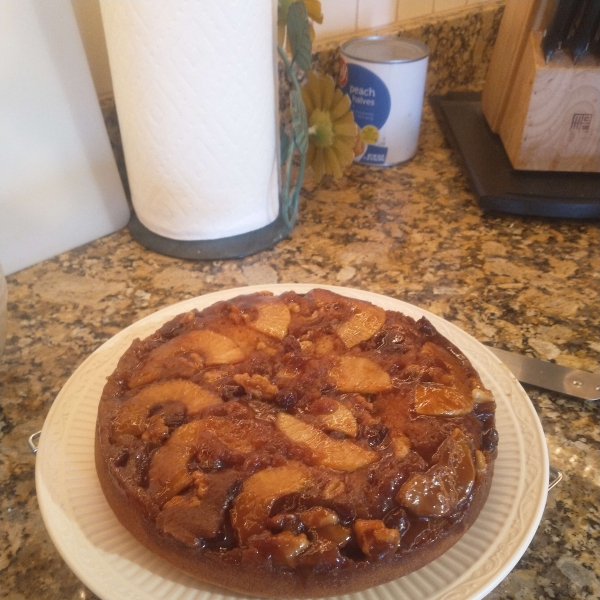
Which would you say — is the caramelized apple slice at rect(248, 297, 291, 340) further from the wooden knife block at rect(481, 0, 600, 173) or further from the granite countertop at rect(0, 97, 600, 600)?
the wooden knife block at rect(481, 0, 600, 173)

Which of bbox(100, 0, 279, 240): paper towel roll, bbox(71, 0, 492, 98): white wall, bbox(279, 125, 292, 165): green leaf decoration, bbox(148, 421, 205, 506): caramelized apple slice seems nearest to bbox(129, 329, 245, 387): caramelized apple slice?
bbox(148, 421, 205, 506): caramelized apple slice

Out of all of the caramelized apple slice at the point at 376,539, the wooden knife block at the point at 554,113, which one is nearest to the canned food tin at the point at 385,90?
the wooden knife block at the point at 554,113

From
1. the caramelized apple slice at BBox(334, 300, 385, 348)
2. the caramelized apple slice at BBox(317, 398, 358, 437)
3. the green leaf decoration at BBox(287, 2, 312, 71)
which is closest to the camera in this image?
the caramelized apple slice at BBox(317, 398, 358, 437)

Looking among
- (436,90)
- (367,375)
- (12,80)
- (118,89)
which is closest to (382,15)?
(436,90)

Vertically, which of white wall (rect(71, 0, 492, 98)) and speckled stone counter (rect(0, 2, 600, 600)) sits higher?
white wall (rect(71, 0, 492, 98))

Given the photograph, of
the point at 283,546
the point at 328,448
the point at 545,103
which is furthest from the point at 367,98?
the point at 283,546

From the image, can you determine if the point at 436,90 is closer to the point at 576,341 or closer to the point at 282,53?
the point at 282,53

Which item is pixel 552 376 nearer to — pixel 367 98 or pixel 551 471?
pixel 551 471
